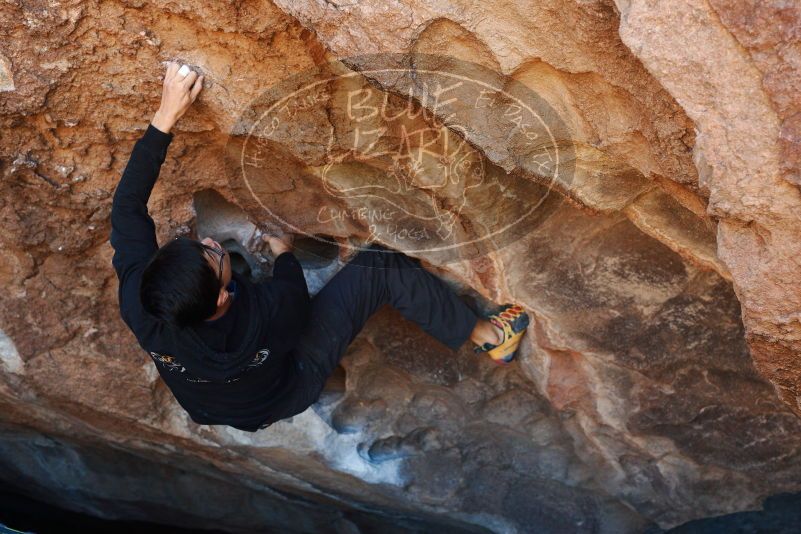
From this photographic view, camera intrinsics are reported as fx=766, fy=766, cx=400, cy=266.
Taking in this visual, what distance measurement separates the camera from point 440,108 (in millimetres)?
1348

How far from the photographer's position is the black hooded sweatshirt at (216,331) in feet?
4.77

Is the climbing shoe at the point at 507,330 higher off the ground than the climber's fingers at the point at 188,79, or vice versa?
the climber's fingers at the point at 188,79

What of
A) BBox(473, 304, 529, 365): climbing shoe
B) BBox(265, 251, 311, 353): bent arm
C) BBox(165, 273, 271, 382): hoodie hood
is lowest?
BBox(165, 273, 271, 382): hoodie hood

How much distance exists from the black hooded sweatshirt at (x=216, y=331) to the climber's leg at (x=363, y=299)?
0.26 feet

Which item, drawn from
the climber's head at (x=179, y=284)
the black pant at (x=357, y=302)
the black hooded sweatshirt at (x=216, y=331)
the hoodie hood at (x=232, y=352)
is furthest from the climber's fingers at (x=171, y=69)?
the black pant at (x=357, y=302)

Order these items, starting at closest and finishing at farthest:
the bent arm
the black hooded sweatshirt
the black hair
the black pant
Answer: the black hair < the black hooded sweatshirt < the bent arm < the black pant

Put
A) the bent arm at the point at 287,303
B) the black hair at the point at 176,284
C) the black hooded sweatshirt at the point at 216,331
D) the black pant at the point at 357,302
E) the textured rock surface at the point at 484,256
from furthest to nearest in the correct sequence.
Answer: the black pant at the point at 357,302
the bent arm at the point at 287,303
the black hooded sweatshirt at the point at 216,331
the black hair at the point at 176,284
the textured rock surface at the point at 484,256

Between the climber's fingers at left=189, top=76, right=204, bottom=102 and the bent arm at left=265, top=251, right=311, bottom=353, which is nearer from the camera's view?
the climber's fingers at left=189, top=76, right=204, bottom=102

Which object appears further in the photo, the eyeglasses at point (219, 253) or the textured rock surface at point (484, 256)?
the eyeglasses at point (219, 253)

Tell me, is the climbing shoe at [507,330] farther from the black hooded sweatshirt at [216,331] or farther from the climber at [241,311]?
the black hooded sweatshirt at [216,331]

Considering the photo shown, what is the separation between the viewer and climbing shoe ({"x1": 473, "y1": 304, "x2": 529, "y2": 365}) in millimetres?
1868

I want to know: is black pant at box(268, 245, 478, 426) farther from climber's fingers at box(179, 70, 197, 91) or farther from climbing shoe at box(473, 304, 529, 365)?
climber's fingers at box(179, 70, 197, 91)

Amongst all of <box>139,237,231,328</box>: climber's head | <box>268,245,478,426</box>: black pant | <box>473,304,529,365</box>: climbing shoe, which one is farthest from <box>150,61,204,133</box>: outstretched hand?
<box>473,304,529,365</box>: climbing shoe

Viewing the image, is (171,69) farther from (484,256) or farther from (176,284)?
(484,256)
